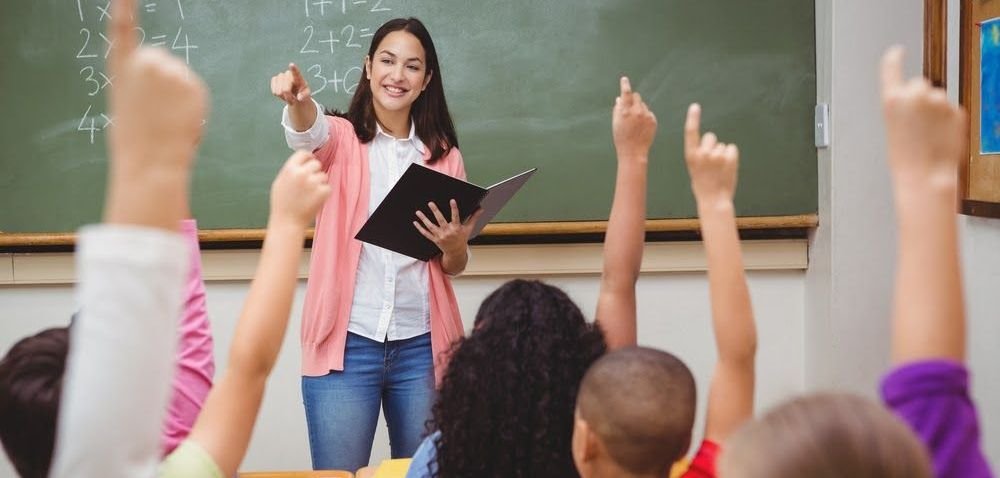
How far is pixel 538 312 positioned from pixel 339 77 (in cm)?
188

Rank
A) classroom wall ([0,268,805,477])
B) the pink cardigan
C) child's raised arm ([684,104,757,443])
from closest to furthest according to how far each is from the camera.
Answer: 1. child's raised arm ([684,104,757,443])
2. the pink cardigan
3. classroom wall ([0,268,805,477])

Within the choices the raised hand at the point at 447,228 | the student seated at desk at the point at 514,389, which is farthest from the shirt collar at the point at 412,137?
the student seated at desk at the point at 514,389

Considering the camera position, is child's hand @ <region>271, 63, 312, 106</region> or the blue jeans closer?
child's hand @ <region>271, 63, 312, 106</region>

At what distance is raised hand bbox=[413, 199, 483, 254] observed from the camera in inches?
89.9

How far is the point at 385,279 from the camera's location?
243 centimetres

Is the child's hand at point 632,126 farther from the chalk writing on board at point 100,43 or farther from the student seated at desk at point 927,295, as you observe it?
the chalk writing on board at point 100,43

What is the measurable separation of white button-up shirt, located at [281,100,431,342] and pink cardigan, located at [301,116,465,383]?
3cm

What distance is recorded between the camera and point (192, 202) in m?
3.13

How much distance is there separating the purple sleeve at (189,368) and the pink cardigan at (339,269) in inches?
42.0

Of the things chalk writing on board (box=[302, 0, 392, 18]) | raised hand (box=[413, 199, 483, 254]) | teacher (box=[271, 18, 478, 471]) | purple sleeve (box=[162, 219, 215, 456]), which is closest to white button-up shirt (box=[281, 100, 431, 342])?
teacher (box=[271, 18, 478, 471])

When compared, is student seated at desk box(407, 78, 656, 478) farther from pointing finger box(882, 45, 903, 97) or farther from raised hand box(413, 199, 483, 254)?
raised hand box(413, 199, 483, 254)

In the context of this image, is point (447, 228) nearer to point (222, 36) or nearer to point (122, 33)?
point (222, 36)

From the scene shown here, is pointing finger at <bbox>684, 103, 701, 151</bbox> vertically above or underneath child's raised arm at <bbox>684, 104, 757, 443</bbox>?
above

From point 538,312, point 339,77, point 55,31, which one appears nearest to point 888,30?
point 339,77
